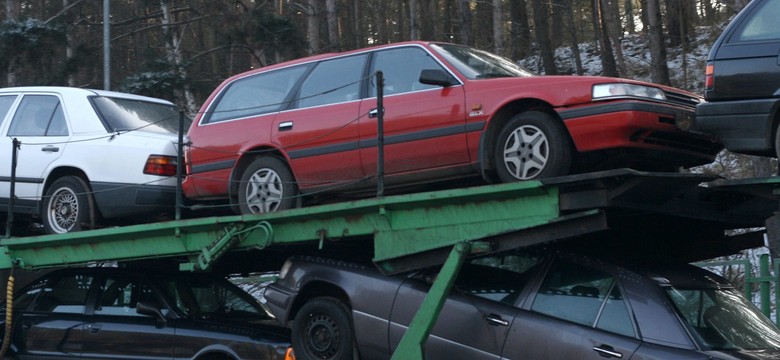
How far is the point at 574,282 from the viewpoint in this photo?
243 inches

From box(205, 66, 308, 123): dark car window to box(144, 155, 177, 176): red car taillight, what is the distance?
1.93ft

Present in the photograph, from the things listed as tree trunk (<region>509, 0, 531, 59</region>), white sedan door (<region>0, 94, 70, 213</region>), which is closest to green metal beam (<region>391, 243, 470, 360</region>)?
white sedan door (<region>0, 94, 70, 213</region>)

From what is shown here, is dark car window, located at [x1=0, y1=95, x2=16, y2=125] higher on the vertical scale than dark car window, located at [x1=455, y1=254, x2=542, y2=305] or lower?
higher

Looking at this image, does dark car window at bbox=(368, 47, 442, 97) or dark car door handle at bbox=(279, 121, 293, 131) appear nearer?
dark car window at bbox=(368, 47, 442, 97)

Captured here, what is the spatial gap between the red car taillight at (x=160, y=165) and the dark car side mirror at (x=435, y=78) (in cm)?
289

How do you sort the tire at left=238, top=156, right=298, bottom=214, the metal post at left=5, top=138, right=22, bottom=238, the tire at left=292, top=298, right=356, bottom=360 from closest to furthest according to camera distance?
1. the tire at left=292, top=298, right=356, bottom=360
2. the tire at left=238, top=156, right=298, bottom=214
3. the metal post at left=5, top=138, right=22, bottom=238

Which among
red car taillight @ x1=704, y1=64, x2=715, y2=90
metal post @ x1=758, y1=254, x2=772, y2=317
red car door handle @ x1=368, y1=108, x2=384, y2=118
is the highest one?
red car taillight @ x1=704, y1=64, x2=715, y2=90

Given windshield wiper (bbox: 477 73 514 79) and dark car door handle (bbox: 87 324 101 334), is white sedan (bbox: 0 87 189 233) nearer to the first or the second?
dark car door handle (bbox: 87 324 101 334)

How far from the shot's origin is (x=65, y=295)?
8.87 m

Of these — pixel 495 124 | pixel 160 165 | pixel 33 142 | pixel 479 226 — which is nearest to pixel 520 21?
pixel 33 142

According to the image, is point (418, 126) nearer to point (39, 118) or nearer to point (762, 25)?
point (762, 25)

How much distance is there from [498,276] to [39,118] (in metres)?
5.39

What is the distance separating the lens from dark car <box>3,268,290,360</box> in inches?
Result: 311

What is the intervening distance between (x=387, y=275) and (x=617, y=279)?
64.6 inches
